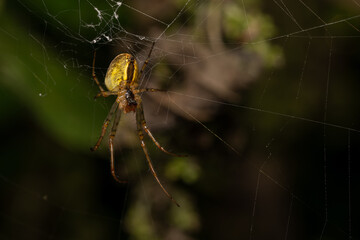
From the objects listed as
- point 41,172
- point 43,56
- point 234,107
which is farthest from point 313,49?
point 41,172

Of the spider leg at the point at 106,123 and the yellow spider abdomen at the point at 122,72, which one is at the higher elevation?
the yellow spider abdomen at the point at 122,72

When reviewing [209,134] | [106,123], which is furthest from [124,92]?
[209,134]

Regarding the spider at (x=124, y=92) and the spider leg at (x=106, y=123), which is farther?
the spider leg at (x=106, y=123)

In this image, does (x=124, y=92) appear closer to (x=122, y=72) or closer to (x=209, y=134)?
(x=122, y=72)

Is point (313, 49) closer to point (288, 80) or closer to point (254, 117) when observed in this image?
point (288, 80)

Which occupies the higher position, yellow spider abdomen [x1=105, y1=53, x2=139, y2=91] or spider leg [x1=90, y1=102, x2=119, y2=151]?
yellow spider abdomen [x1=105, y1=53, x2=139, y2=91]

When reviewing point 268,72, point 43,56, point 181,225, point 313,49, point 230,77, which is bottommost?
point 181,225
